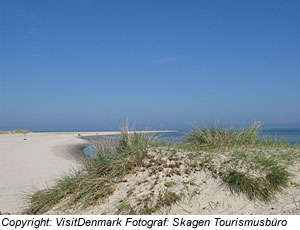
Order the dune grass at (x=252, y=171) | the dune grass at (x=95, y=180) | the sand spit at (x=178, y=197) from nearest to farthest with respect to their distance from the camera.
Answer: the sand spit at (x=178, y=197) → the dune grass at (x=252, y=171) → the dune grass at (x=95, y=180)

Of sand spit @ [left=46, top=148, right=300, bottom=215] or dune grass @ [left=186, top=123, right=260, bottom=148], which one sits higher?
dune grass @ [left=186, top=123, right=260, bottom=148]

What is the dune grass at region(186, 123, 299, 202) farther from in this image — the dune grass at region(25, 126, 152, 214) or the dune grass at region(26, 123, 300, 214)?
the dune grass at region(25, 126, 152, 214)

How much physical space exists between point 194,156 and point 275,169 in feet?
6.34

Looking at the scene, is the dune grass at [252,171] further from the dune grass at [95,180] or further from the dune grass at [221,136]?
the dune grass at [95,180]

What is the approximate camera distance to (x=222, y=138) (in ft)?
30.2

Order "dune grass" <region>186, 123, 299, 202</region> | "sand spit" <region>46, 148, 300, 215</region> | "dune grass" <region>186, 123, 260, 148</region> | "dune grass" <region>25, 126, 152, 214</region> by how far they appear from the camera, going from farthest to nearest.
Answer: "dune grass" <region>186, 123, 260, 148</region>
"dune grass" <region>25, 126, 152, 214</region>
"dune grass" <region>186, 123, 299, 202</region>
"sand spit" <region>46, 148, 300, 215</region>

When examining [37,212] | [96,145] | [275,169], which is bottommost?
[37,212]

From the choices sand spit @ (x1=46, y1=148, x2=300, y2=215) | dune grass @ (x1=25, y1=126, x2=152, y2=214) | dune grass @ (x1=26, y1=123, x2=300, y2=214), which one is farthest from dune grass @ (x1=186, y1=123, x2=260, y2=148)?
dune grass @ (x1=25, y1=126, x2=152, y2=214)

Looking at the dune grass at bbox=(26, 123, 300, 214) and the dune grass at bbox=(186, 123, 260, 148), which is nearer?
the dune grass at bbox=(26, 123, 300, 214)

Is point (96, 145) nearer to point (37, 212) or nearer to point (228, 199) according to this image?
point (37, 212)

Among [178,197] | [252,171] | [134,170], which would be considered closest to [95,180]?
[134,170]

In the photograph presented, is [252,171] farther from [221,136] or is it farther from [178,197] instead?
[221,136]

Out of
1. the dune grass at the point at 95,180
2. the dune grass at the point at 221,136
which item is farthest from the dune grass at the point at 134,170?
the dune grass at the point at 221,136
